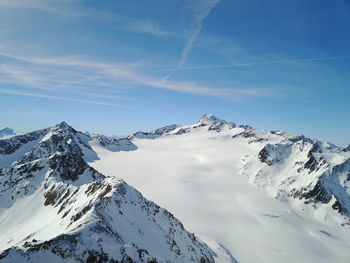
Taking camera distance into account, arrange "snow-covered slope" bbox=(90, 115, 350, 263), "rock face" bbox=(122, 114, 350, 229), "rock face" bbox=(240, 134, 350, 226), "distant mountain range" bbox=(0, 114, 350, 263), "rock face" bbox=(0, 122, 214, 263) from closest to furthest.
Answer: "rock face" bbox=(0, 122, 214, 263) → "distant mountain range" bbox=(0, 114, 350, 263) → "snow-covered slope" bbox=(90, 115, 350, 263) → "rock face" bbox=(122, 114, 350, 229) → "rock face" bbox=(240, 134, 350, 226)

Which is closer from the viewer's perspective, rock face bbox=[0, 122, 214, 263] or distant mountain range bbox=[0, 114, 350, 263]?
rock face bbox=[0, 122, 214, 263]

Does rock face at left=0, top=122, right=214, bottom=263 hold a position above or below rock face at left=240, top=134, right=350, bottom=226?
below

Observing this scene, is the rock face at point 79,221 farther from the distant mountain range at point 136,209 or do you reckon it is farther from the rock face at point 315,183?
the rock face at point 315,183

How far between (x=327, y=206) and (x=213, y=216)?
218 ft

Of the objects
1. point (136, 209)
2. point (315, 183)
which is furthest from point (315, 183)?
point (136, 209)

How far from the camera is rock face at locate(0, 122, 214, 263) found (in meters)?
39.3

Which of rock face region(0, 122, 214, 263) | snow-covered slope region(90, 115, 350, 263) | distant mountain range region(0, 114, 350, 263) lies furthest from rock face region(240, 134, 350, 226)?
rock face region(0, 122, 214, 263)

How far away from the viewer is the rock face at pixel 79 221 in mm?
39281

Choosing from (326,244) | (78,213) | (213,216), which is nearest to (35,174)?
(78,213)

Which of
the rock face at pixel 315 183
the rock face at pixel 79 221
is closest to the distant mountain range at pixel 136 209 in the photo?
the rock face at pixel 79 221

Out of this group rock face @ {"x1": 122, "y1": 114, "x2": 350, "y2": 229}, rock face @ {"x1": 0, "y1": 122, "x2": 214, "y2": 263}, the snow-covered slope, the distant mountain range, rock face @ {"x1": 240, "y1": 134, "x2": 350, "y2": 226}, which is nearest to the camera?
rock face @ {"x1": 0, "y1": 122, "x2": 214, "y2": 263}

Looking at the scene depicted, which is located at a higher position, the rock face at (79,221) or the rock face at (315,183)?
the rock face at (315,183)

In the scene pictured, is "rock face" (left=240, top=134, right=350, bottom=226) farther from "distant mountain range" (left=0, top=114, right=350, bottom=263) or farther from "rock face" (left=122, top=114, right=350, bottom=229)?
"distant mountain range" (left=0, top=114, right=350, bottom=263)

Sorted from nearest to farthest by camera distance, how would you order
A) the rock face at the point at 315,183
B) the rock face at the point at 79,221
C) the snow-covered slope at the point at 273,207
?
the rock face at the point at 79,221, the snow-covered slope at the point at 273,207, the rock face at the point at 315,183
